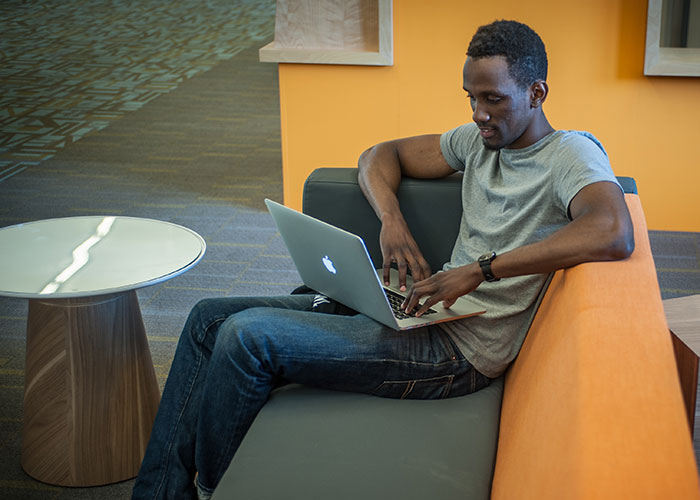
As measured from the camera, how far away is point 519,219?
5.33 ft

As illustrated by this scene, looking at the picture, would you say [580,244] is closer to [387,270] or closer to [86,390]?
[387,270]

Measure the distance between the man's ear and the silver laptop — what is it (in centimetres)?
44

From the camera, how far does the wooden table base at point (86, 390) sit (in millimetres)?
1857

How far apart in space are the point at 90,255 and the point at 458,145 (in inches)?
37.2

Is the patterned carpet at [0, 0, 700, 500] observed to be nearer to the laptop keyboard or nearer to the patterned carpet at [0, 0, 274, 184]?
the patterned carpet at [0, 0, 274, 184]

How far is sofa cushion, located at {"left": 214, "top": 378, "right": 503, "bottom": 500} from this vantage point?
50.9 inches

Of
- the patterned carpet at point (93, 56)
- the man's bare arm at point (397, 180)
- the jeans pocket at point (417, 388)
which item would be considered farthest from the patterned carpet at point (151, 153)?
the man's bare arm at point (397, 180)

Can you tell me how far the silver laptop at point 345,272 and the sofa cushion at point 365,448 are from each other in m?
0.17

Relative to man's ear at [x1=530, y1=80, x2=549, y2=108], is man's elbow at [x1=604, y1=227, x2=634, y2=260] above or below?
below

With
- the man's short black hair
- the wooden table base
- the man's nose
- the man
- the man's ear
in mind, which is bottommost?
the wooden table base

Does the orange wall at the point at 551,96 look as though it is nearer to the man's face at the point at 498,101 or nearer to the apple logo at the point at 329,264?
the man's face at the point at 498,101

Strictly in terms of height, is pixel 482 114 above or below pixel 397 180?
above

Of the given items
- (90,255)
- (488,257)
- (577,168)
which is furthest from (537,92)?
(90,255)

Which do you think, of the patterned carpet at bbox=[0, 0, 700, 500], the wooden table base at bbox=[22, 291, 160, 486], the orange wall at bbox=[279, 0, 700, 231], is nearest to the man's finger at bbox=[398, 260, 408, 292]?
the wooden table base at bbox=[22, 291, 160, 486]
